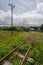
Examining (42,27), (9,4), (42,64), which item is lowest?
(42,27)

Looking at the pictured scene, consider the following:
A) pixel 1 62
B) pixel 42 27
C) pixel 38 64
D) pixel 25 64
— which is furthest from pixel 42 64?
pixel 42 27

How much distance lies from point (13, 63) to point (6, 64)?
1.82 feet

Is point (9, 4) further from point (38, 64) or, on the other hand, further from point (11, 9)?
point (38, 64)

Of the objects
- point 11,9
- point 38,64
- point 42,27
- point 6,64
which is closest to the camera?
point 6,64

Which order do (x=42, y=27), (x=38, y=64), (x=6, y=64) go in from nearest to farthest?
(x=6, y=64) → (x=38, y=64) → (x=42, y=27)

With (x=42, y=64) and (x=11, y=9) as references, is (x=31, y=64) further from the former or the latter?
(x=11, y=9)

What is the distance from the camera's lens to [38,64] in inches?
317

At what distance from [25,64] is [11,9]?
37882 millimetres

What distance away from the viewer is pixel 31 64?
8.05 meters

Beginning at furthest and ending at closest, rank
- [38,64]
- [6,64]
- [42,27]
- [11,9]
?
[42,27], [11,9], [38,64], [6,64]

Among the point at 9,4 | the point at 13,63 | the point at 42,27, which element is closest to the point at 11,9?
the point at 9,4

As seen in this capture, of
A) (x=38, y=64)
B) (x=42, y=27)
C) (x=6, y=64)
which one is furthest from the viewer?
(x=42, y=27)

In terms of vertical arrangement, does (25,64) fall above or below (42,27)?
above

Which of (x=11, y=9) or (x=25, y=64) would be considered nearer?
(x=25, y=64)
